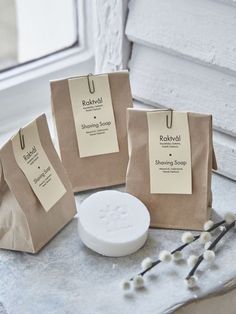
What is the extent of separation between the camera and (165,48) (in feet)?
4.29

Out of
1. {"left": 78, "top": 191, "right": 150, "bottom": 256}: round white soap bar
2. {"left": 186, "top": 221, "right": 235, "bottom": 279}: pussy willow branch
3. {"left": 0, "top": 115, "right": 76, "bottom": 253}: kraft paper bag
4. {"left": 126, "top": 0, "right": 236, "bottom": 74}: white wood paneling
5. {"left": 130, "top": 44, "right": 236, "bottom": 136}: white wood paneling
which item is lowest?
{"left": 186, "top": 221, "right": 235, "bottom": 279}: pussy willow branch

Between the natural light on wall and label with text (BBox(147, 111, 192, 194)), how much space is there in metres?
0.48

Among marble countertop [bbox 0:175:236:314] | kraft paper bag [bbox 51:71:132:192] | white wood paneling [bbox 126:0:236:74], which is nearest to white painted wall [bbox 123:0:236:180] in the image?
white wood paneling [bbox 126:0:236:74]

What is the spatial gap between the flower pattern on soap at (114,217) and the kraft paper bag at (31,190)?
8 cm

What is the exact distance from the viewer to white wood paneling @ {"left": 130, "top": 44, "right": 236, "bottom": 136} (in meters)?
1.26

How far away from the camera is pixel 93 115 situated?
1.24m

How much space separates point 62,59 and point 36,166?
1.59 feet

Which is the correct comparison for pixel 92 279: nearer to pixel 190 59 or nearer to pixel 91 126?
pixel 91 126

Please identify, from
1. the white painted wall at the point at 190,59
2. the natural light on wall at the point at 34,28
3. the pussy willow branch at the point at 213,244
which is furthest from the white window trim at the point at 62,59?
the pussy willow branch at the point at 213,244

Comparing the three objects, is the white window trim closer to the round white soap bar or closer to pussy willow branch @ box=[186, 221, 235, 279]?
the round white soap bar

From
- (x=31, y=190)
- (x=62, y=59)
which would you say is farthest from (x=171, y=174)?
(x=62, y=59)

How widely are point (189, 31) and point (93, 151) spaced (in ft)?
0.92

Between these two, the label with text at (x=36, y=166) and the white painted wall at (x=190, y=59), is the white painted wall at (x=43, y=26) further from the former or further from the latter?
the label with text at (x=36, y=166)

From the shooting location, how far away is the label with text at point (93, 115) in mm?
1229
